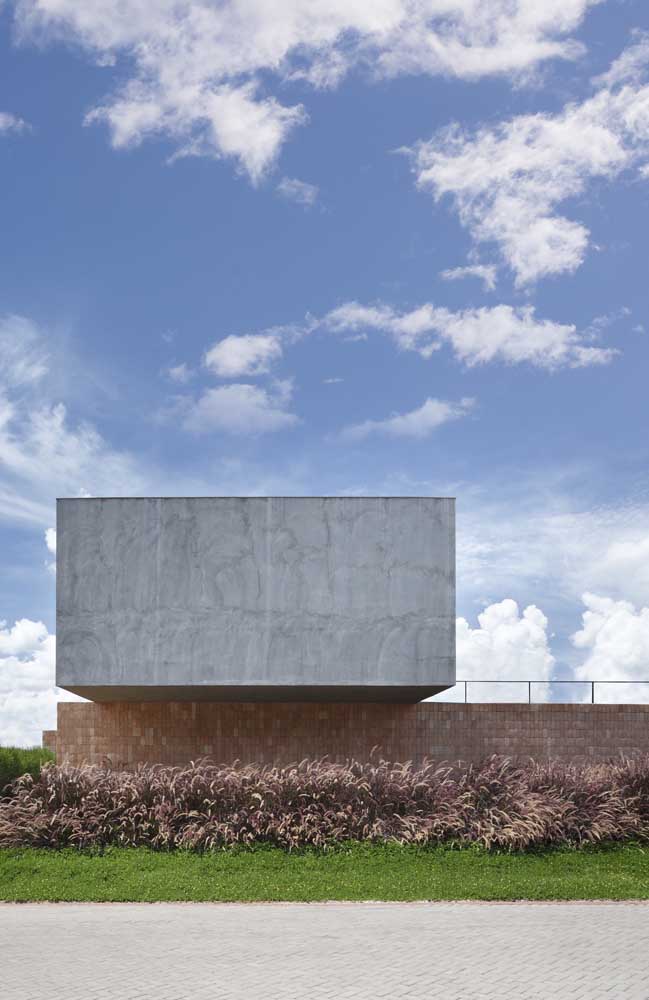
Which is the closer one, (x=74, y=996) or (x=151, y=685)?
(x=74, y=996)

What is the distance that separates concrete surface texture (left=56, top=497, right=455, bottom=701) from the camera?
14734 millimetres

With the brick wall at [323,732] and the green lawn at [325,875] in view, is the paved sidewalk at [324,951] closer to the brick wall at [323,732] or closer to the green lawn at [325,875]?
the green lawn at [325,875]

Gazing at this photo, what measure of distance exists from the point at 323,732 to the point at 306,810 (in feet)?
10.9

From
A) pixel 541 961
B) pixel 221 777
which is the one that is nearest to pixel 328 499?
pixel 221 777

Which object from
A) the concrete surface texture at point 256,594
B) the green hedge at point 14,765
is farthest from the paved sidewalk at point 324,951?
the green hedge at point 14,765

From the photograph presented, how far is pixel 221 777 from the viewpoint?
1445 cm

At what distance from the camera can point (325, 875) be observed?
1253cm

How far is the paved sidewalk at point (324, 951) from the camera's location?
25.6 ft

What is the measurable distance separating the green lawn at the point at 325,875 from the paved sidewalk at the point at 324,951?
360 millimetres

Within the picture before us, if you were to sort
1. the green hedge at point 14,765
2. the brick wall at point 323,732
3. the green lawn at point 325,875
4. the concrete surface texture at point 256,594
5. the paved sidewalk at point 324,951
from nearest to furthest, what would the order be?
the paved sidewalk at point 324,951, the green lawn at point 325,875, the concrete surface texture at point 256,594, the green hedge at point 14,765, the brick wall at point 323,732

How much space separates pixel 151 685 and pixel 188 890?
3.39m

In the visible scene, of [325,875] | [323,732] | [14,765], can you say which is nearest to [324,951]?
[325,875]

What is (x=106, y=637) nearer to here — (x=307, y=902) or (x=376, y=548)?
(x=376, y=548)

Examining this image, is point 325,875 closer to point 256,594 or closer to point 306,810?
point 306,810
